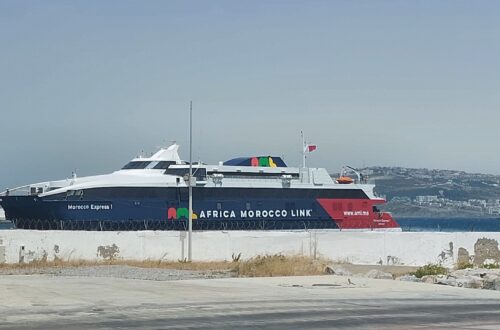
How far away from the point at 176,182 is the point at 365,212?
15151mm

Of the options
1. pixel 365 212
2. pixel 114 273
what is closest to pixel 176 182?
pixel 365 212

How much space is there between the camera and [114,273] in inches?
998

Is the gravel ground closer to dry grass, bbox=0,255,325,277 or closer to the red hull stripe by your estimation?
dry grass, bbox=0,255,325,277

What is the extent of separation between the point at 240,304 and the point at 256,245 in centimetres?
1770

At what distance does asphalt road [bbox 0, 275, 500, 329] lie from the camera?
14.4 meters

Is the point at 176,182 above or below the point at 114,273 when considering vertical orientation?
above

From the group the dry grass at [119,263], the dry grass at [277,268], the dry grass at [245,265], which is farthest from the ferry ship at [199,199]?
the dry grass at [277,268]

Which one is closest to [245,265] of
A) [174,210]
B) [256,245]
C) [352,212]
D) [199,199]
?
[256,245]

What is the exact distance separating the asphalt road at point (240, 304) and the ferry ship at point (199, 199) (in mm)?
32857

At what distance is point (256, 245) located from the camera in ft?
115

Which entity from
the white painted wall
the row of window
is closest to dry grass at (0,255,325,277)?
the white painted wall

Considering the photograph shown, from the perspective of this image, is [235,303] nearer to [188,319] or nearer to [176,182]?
[188,319]

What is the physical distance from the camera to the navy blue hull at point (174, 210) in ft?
183

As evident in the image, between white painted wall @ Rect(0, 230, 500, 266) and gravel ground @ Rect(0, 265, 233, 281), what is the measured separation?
13.5 ft
